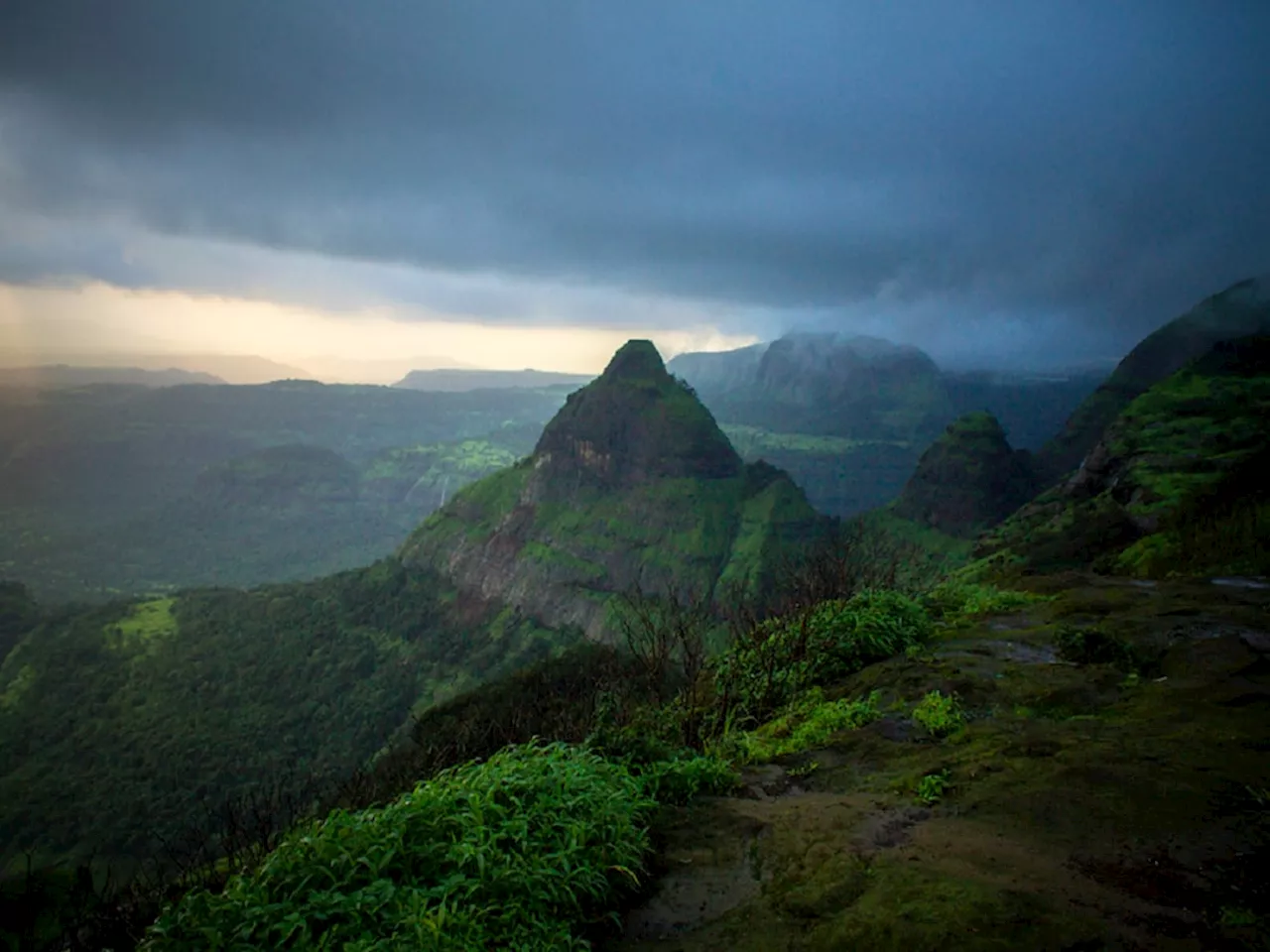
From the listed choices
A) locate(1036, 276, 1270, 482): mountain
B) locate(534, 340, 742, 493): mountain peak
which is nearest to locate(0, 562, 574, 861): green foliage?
locate(534, 340, 742, 493): mountain peak

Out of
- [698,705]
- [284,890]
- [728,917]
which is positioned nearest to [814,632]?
[698,705]

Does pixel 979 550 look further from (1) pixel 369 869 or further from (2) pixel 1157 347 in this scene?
(2) pixel 1157 347

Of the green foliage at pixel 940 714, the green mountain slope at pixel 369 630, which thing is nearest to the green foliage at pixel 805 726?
the green foliage at pixel 940 714

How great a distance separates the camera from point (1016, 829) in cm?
521

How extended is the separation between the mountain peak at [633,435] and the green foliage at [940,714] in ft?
372

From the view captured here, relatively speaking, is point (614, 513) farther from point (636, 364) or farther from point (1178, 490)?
point (1178, 490)

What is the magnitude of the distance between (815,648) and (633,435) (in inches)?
4636

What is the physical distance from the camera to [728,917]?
4609 mm

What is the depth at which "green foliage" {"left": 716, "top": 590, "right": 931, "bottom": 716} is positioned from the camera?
421 inches

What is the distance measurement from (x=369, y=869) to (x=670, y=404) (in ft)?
415

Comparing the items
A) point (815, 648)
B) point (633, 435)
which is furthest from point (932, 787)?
point (633, 435)

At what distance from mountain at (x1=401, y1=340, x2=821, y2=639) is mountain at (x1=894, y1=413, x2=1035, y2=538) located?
1901 cm

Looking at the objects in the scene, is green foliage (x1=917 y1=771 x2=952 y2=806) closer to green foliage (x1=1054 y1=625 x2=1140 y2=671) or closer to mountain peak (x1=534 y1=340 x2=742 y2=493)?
green foliage (x1=1054 y1=625 x2=1140 y2=671)

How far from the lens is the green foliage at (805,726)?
8062mm
